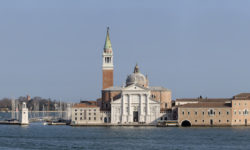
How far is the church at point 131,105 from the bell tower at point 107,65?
3.57 meters

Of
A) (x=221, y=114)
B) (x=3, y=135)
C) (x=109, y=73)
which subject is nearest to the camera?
(x=3, y=135)

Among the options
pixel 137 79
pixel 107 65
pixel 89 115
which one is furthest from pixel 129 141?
pixel 107 65

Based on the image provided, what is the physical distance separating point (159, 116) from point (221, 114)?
1067 centimetres

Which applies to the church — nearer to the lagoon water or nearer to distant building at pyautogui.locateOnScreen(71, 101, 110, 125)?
distant building at pyautogui.locateOnScreen(71, 101, 110, 125)

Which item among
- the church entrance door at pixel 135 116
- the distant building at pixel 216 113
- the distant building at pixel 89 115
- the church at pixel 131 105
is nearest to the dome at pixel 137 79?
the church at pixel 131 105

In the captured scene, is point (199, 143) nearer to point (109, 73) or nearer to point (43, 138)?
point (43, 138)

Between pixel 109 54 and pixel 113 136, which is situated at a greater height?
pixel 109 54

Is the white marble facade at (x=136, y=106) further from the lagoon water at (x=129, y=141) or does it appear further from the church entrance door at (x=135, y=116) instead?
the lagoon water at (x=129, y=141)

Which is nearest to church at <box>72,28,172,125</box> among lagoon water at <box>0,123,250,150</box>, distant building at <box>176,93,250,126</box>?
distant building at <box>176,93,250,126</box>

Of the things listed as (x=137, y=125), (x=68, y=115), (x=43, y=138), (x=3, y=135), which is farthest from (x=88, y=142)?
(x=68, y=115)

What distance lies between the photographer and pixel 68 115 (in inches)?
5620

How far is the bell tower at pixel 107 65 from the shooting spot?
133 meters

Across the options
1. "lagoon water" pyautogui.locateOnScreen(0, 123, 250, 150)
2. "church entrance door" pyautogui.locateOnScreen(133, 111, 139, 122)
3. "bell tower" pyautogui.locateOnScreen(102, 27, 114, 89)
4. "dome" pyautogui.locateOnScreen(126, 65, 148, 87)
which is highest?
A: "bell tower" pyautogui.locateOnScreen(102, 27, 114, 89)

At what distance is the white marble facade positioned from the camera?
11894cm
